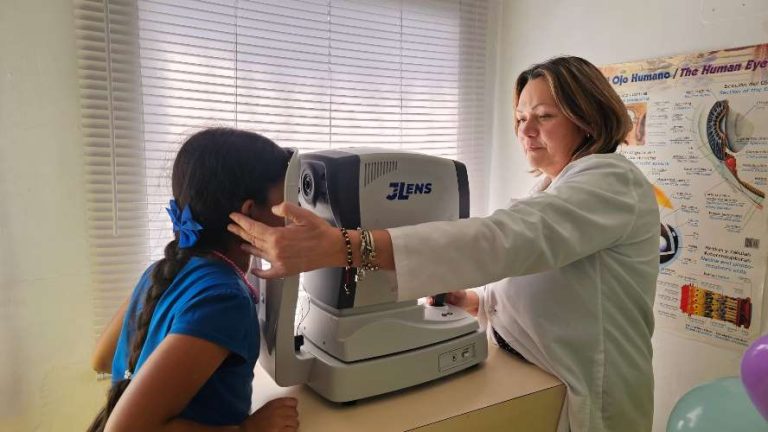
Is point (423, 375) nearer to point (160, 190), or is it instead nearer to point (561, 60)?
point (561, 60)

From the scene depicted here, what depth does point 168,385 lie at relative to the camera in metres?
0.78

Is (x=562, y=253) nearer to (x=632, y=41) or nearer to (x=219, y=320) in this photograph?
(x=219, y=320)

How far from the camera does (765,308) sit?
5.00ft

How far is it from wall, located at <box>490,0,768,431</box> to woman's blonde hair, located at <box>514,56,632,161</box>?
Result: 0.63m

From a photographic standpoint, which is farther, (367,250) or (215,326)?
(367,250)

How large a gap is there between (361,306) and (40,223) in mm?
1080

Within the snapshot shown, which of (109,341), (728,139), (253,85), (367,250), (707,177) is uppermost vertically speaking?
(253,85)

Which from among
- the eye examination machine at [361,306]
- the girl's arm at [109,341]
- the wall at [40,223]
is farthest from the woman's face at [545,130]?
the wall at [40,223]

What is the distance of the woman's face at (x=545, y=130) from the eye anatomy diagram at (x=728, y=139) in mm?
603

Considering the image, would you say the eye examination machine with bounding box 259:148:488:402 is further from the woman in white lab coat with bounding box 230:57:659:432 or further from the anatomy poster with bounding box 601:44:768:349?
the anatomy poster with bounding box 601:44:768:349

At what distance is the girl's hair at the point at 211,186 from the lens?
942 mm

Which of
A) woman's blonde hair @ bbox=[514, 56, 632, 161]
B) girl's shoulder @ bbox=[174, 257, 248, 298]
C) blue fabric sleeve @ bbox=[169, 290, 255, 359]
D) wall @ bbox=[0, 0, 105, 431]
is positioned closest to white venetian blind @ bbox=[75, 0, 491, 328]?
wall @ bbox=[0, 0, 105, 431]

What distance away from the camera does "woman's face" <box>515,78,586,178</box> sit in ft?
4.26

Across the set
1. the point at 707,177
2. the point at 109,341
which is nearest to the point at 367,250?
the point at 109,341
